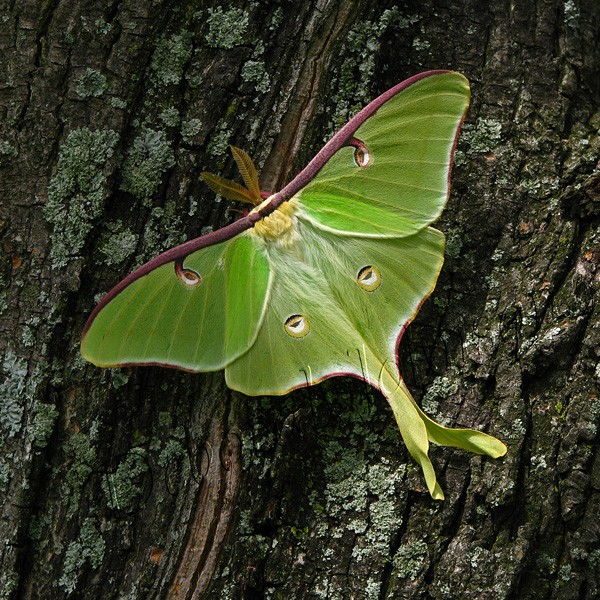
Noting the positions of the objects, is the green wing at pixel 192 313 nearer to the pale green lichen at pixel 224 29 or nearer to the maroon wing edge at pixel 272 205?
the maroon wing edge at pixel 272 205

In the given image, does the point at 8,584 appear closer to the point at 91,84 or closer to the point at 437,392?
the point at 437,392

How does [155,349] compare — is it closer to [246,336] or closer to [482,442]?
[246,336]

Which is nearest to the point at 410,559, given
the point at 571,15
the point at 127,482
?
the point at 127,482

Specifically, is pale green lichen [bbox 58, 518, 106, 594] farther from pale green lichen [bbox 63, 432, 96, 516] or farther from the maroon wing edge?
the maroon wing edge

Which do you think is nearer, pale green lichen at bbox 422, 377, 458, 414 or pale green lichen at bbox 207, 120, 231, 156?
pale green lichen at bbox 422, 377, 458, 414

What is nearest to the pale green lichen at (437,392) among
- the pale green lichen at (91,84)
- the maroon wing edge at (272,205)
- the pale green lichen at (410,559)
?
the pale green lichen at (410,559)

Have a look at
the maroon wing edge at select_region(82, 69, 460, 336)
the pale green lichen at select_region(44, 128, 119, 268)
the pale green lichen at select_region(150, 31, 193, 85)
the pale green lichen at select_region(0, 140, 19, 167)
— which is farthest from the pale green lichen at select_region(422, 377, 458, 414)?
the pale green lichen at select_region(0, 140, 19, 167)

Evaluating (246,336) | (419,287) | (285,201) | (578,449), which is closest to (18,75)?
(285,201)
